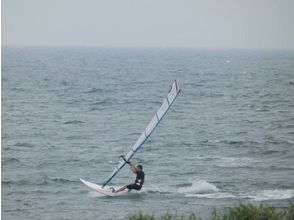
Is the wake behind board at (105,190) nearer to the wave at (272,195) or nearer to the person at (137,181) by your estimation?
the person at (137,181)

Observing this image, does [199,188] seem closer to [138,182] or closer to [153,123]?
[138,182]

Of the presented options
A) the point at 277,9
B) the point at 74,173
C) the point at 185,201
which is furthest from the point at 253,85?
the point at 74,173

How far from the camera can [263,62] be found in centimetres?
902

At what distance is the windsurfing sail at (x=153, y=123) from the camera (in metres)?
8.99

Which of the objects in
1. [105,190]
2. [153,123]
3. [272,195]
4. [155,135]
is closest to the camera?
[272,195]

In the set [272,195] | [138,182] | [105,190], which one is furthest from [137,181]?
[272,195]

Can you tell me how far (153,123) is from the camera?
9.19 metres

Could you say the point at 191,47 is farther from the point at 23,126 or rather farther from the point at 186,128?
the point at 23,126

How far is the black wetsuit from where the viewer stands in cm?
887

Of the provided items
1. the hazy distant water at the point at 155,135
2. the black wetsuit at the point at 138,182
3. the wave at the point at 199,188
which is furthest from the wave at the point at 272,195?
the black wetsuit at the point at 138,182

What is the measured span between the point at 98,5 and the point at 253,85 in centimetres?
203

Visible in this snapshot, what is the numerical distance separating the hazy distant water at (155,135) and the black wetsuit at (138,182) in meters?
0.07

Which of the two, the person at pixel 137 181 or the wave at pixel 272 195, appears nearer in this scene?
the wave at pixel 272 195

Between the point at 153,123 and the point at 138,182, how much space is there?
2.45 ft
